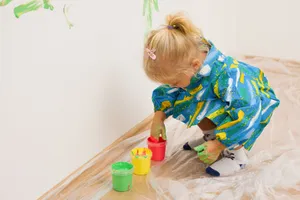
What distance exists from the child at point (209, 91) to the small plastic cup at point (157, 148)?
2cm

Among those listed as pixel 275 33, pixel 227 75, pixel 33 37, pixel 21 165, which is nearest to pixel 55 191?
pixel 21 165

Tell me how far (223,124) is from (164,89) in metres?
0.25

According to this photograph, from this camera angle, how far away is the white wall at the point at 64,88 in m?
0.98

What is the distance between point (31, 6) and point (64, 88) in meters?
0.25

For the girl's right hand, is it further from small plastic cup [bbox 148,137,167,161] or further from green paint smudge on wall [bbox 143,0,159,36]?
green paint smudge on wall [bbox 143,0,159,36]

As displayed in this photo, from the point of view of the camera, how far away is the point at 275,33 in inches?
91.1

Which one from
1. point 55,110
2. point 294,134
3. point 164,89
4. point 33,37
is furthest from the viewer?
point 294,134

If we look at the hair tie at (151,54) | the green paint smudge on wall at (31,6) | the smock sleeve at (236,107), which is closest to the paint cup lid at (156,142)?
the smock sleeve at (236,107)

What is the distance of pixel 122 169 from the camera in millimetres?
1198

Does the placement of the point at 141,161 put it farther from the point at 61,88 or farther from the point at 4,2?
the point at 4,2

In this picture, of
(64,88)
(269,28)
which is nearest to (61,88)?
(64,88)

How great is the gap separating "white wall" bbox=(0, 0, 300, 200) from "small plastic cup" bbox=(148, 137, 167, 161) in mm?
149

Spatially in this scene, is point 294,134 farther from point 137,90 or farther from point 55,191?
point 55,191

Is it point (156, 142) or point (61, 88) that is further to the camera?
point (156, 142)
